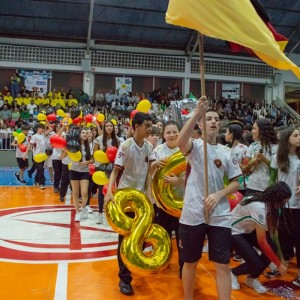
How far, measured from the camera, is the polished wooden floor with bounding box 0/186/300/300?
345 cm

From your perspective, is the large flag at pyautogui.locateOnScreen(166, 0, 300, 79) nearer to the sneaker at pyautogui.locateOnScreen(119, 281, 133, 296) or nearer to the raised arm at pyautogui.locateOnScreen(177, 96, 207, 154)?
the raised arm at pyautogui.locateOnScreen(177, 96, 207, 154)

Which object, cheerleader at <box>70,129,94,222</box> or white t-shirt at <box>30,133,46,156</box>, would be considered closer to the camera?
cheerleader at <box>70,129,94,222</box>

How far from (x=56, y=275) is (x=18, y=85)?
15869 millimetres

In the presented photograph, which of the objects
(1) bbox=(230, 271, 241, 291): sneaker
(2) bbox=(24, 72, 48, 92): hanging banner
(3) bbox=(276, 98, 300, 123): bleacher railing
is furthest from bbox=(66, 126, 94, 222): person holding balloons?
(3) bbox=(276, 98, 300, 123): bleacher railing

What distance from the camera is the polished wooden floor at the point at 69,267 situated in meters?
3.45

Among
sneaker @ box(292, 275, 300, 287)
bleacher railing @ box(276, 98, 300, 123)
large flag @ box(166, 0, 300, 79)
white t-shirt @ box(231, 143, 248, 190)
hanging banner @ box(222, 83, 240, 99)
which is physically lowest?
sneaker @ box(292, 275, 300, 287)

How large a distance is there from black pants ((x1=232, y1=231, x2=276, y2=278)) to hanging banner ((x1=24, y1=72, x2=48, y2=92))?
652 inches

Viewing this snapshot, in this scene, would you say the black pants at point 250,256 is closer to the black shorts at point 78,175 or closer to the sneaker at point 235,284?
the sneaker at point 235,284

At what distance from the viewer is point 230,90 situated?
21.3m

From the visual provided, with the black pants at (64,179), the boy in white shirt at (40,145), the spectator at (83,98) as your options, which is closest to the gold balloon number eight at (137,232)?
the black pants at (64,179)

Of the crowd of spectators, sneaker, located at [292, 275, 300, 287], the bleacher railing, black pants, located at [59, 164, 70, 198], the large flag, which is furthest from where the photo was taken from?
the bleacher railing

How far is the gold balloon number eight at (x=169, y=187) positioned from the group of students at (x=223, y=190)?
54 mm

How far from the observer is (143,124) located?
374cm

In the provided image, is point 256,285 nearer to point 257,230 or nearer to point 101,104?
point 257,230
